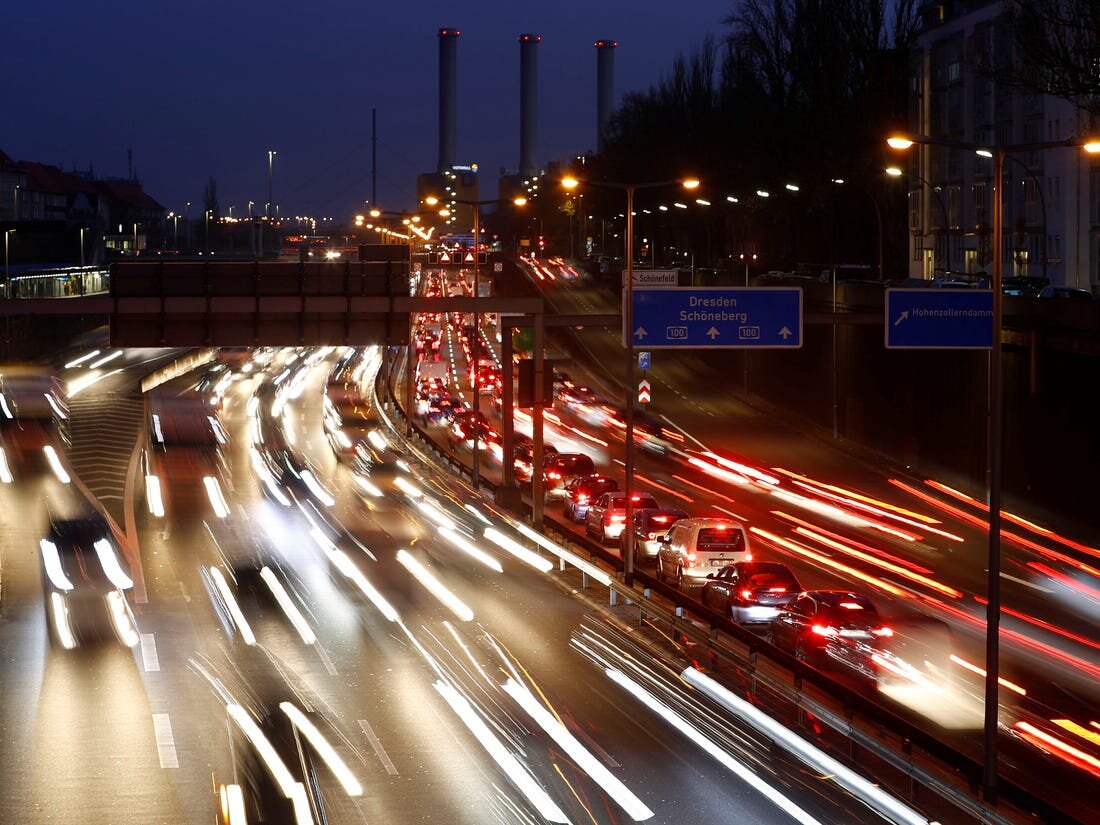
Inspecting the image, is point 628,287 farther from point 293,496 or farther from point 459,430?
point 459,430

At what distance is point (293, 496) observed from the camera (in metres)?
49.3

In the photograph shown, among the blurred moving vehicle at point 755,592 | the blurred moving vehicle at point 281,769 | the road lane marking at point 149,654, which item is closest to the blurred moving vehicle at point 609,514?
the blurred moving vehicle at point 755,592

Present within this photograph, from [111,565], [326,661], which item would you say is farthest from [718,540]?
[111,565]

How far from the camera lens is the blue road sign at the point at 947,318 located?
2330 cm

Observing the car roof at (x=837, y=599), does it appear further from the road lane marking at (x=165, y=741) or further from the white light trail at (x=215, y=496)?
the white light trail at (x=215, y=496)

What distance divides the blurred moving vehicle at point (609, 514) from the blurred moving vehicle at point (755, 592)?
10370mm

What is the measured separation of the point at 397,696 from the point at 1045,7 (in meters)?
35.0

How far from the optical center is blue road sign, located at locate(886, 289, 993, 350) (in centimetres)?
2330

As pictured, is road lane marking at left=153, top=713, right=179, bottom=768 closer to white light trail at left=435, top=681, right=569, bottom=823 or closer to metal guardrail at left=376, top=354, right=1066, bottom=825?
white light trail at left=435, top=681, right=569, bottom=823

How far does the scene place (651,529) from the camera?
3709 cm

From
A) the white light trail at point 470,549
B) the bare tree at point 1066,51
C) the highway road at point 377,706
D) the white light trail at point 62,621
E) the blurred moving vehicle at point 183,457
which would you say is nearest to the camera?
the highway road at point 377,706

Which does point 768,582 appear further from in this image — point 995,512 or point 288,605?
point 995,512

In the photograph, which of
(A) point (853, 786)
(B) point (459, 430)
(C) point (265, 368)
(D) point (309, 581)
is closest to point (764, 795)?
(A) point (853, 786)

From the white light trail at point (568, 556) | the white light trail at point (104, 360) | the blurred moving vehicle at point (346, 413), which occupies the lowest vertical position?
the white light trail at point (568, 556)
